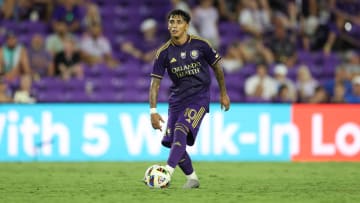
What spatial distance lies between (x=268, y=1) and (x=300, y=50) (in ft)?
4.80

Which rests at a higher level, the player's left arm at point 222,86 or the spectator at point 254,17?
the spectator at point 254,17

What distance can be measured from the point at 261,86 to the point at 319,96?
46.2 inches

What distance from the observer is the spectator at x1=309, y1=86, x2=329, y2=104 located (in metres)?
17.3

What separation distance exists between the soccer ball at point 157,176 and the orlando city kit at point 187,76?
1.71 ft

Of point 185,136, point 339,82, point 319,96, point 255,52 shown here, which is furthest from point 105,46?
point 185,136

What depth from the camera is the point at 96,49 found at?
1845 cm

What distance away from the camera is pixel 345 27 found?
65.3 ft

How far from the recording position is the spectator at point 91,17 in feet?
61.2

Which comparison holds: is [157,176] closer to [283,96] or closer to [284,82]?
[283,96]

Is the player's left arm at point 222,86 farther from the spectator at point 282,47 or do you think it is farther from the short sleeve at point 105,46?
the spectator at point 282,47

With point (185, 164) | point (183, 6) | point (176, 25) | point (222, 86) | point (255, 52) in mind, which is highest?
point (183, 6)

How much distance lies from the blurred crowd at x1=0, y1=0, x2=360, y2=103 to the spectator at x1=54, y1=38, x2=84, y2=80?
2 centimetres

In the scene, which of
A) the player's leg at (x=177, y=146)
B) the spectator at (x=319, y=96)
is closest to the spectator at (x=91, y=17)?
the spectator at (x=319, y=96)

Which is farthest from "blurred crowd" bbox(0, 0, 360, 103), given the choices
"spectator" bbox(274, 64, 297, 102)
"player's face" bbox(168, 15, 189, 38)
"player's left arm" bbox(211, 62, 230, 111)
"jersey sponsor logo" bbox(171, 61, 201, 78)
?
"player's face" bbox(168, 15, 189, 38)
